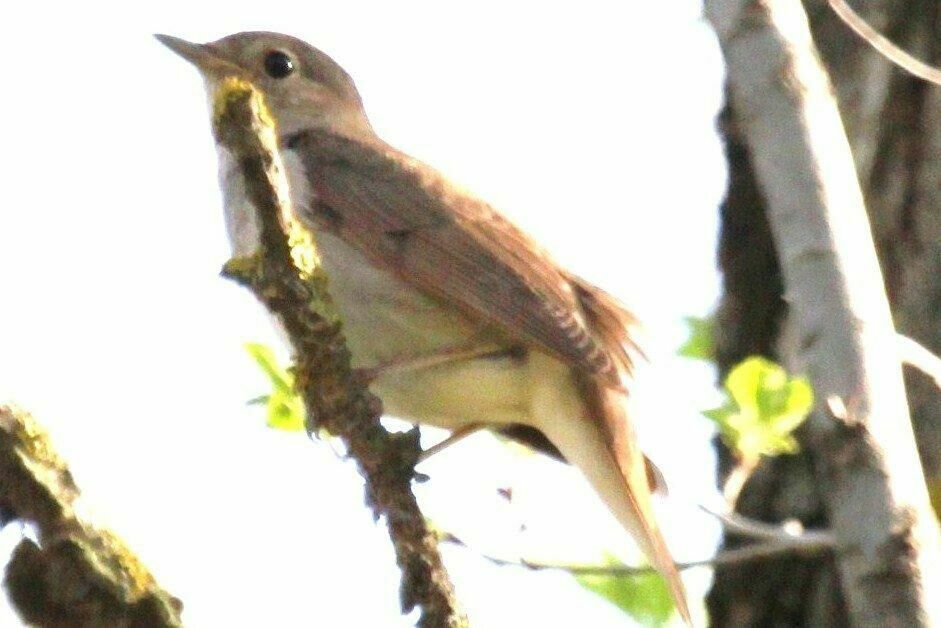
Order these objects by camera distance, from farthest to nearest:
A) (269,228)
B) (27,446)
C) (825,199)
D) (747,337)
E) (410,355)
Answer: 1. (747,337)
2. (410,355)
3. (825,199)
4. (269,228)
5. (27,446)

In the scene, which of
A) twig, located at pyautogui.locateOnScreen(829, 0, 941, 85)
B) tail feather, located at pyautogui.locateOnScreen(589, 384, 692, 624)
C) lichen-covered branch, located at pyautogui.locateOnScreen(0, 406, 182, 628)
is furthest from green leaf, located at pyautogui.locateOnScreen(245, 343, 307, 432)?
lichen-covered branch, located at pyautogui.locateOnScreen(0, 406, 182, 628)

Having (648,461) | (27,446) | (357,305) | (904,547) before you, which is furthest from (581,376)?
(27,446)

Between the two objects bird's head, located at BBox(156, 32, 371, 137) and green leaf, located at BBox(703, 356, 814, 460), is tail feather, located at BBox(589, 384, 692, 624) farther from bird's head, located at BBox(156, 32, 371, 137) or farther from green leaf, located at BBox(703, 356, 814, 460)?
bird's head, located at BBox(156, 32, 371, 137)

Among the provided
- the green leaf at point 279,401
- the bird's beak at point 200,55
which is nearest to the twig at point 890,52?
the green leaf at point 279,401

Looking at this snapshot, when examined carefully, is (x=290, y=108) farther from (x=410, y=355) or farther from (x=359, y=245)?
(x=410, y=355)

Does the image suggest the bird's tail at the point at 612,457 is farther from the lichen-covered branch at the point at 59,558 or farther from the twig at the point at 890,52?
the lichen-covered branch at the point at 59,558

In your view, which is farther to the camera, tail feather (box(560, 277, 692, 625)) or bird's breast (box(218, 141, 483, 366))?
bird's breast (box(218, 141, 483, 366))
